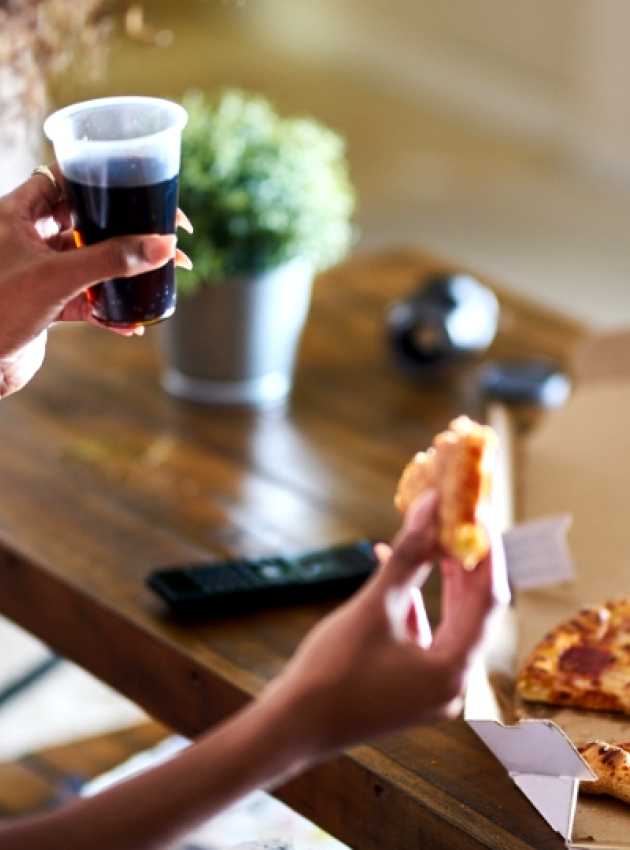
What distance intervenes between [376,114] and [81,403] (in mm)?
3895

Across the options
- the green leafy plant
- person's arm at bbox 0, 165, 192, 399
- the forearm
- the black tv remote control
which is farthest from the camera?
the green leafy plant

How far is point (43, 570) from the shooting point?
64.0 inches

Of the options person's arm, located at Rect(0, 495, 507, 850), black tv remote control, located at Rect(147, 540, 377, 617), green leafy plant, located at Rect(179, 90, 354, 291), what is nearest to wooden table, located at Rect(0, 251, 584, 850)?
black tv remote control, located at Rect(147, 540, 377, 617)

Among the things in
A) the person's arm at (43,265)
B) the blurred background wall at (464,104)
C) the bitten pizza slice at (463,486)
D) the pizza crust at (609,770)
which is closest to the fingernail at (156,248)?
the person's arm at (43,265)

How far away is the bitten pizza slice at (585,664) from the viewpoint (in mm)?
1328

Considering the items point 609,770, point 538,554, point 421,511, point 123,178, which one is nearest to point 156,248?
point 123,178

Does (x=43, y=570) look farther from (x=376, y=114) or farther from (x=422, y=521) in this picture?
(x=376, y=114)

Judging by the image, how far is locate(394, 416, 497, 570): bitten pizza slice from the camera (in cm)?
92

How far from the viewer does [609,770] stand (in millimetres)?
1181

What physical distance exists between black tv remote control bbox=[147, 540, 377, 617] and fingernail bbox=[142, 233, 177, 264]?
0.51 metres

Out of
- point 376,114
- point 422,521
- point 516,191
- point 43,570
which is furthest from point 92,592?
point 376,114

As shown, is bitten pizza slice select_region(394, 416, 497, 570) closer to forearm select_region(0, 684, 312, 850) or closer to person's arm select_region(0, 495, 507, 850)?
person's arm select_region(0, 495, 507, 850)

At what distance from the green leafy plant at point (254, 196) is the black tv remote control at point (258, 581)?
0.52 metres

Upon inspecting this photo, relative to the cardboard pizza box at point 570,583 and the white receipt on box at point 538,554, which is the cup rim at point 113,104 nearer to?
the cardboard pizza box at point 570,583
